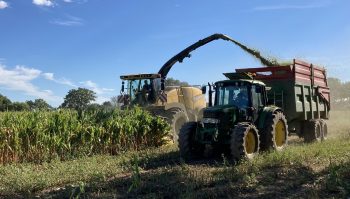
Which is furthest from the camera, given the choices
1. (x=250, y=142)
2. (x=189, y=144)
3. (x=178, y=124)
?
(x=178, y=124)

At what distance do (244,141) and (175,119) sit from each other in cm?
647

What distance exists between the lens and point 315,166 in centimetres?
914

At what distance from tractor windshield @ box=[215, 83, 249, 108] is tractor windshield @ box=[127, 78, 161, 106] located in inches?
219

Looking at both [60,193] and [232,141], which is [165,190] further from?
[232,141]

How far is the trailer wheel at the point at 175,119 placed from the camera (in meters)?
16.1

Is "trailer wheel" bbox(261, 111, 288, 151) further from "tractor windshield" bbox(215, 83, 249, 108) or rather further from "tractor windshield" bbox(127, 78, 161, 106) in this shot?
"tractor windshield" bbox(127, 78, 161, 106)

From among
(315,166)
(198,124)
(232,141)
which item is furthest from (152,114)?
(315,166)

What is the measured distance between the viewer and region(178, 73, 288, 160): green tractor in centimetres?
1084

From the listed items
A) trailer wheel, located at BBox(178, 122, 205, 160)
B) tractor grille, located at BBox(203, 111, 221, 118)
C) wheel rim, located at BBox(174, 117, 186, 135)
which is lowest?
trailer wheel, located at BBox(178, 122, 205, 160)

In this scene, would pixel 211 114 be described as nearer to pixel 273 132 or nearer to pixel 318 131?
pixel 273 132

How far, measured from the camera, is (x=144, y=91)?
A: 56.7 ft

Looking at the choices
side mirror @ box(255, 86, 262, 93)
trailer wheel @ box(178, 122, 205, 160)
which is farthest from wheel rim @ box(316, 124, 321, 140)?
trailer wheel @ box(178, 122, 205, 160)

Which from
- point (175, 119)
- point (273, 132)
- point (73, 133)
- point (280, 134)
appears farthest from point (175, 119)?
point (273, 132)

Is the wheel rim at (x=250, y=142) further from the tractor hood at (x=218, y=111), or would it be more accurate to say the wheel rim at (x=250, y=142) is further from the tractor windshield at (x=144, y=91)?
the tractor windshield at (x=144, y=91)
